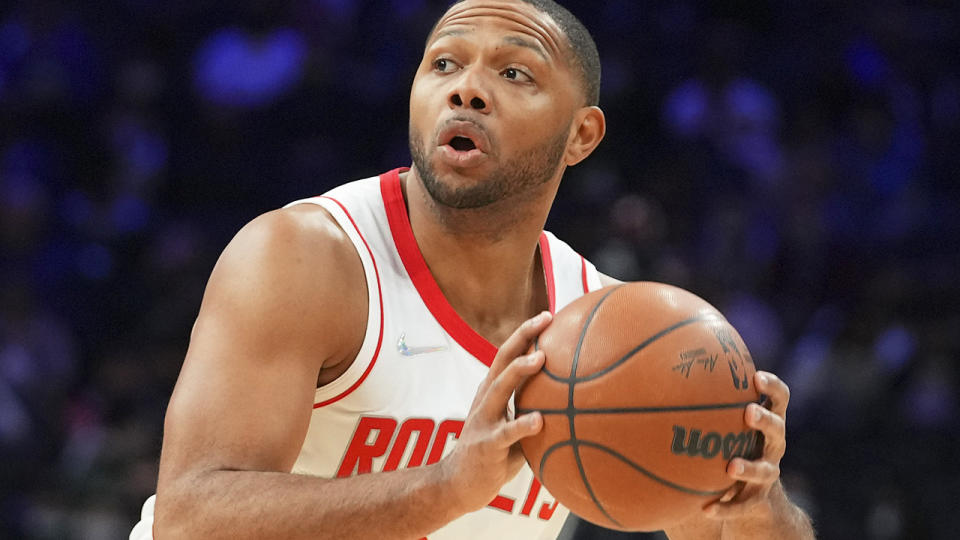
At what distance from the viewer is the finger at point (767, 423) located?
238 centimetres

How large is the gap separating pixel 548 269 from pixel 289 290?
1.14 meters

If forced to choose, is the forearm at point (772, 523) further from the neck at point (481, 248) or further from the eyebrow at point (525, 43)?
the eyebrow at point (525, 43)

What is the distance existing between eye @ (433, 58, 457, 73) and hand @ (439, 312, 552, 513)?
1.13 metres

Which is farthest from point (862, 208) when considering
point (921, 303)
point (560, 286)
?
point (560, 286)

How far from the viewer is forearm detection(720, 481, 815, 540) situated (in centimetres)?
295

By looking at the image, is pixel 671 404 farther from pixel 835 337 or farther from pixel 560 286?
pixel 835 337

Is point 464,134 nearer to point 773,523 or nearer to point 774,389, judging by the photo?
point 774,389

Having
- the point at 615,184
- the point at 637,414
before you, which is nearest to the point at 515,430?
the point at 637,414

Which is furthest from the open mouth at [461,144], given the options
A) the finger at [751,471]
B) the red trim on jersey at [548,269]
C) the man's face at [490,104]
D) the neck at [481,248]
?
the finger at [751,471]

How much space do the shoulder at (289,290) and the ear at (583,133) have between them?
2.73ft

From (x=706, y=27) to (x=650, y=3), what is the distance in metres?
0.46

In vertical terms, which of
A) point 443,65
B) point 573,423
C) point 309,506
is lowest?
point 309,506

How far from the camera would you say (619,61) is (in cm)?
795

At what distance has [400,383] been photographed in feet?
9.82
